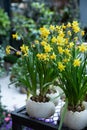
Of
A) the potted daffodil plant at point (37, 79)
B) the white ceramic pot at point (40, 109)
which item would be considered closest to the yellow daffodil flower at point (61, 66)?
the potted daffodil plant at point (37, 79)

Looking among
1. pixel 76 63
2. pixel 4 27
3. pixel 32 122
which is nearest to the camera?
pixel 76 63

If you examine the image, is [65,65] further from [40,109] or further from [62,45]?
[40,109]

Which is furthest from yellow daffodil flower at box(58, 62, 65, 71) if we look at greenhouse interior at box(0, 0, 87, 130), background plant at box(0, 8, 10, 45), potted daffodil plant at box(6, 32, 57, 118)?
background plant at box(0, 8, 10, 45)

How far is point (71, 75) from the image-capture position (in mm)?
1461

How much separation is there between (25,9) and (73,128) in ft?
15.7

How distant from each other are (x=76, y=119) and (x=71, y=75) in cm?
21

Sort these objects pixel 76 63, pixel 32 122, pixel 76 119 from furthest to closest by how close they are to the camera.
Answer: pixel 32 122 → pixel 76 119 → pixel 76 63

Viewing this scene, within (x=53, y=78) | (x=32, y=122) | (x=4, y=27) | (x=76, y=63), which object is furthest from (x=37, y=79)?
(x=4, y=27)

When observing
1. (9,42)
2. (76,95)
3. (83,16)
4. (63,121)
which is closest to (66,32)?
(76,95)

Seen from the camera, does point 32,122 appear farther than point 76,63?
Yes

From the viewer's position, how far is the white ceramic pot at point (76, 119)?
1480 millimetres

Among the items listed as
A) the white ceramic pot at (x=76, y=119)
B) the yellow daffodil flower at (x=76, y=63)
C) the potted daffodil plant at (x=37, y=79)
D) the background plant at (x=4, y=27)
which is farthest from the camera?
the background plant at (x=4, y=27)

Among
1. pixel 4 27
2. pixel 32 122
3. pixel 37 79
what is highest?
pixel 4 27

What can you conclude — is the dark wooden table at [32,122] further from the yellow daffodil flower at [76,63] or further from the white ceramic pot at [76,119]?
the yellow daffodil flower at [76,63]
